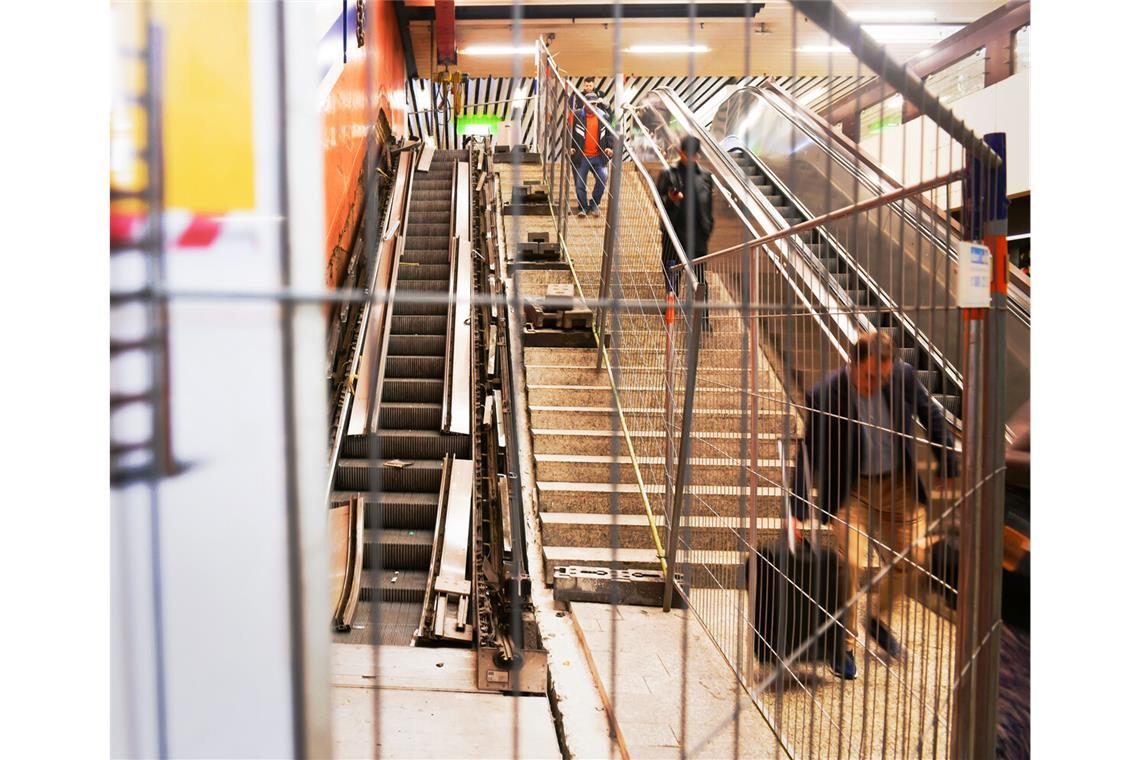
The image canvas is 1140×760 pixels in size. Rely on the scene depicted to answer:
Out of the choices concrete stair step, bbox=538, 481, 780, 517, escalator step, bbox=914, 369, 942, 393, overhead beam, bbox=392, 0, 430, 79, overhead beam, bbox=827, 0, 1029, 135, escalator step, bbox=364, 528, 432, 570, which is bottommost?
escalator step, bbox=364, 528, 432, 570

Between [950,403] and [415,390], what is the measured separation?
3599 mm

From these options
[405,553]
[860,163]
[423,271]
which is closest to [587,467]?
[405,553]

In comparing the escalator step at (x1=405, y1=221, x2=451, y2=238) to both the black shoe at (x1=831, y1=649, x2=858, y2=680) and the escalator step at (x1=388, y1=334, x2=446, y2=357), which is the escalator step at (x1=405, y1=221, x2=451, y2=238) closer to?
the escalator step at (x1=388, y1=334, x2=446, y2=357)

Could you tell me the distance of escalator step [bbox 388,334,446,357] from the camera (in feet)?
16.0

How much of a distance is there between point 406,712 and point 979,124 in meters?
5.11

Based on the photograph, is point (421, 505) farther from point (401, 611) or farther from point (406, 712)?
point (406, 712)

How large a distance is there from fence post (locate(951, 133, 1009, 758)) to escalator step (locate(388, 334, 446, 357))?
391 centimetres

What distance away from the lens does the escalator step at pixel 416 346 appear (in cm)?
488

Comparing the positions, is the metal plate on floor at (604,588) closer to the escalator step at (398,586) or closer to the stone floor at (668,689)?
the stone floor at (668,689)

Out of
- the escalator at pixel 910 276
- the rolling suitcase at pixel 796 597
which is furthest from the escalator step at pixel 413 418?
the escalator at pixel 910 276

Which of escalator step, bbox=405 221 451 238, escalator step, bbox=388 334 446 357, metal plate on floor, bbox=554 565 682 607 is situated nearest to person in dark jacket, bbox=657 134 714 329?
metal plate on floor, bbox=554 565 682 607

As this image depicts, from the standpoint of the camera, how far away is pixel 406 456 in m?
4.05

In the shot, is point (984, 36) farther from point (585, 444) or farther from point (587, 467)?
point (587, 467)

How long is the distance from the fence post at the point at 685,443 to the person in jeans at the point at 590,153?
292cm
